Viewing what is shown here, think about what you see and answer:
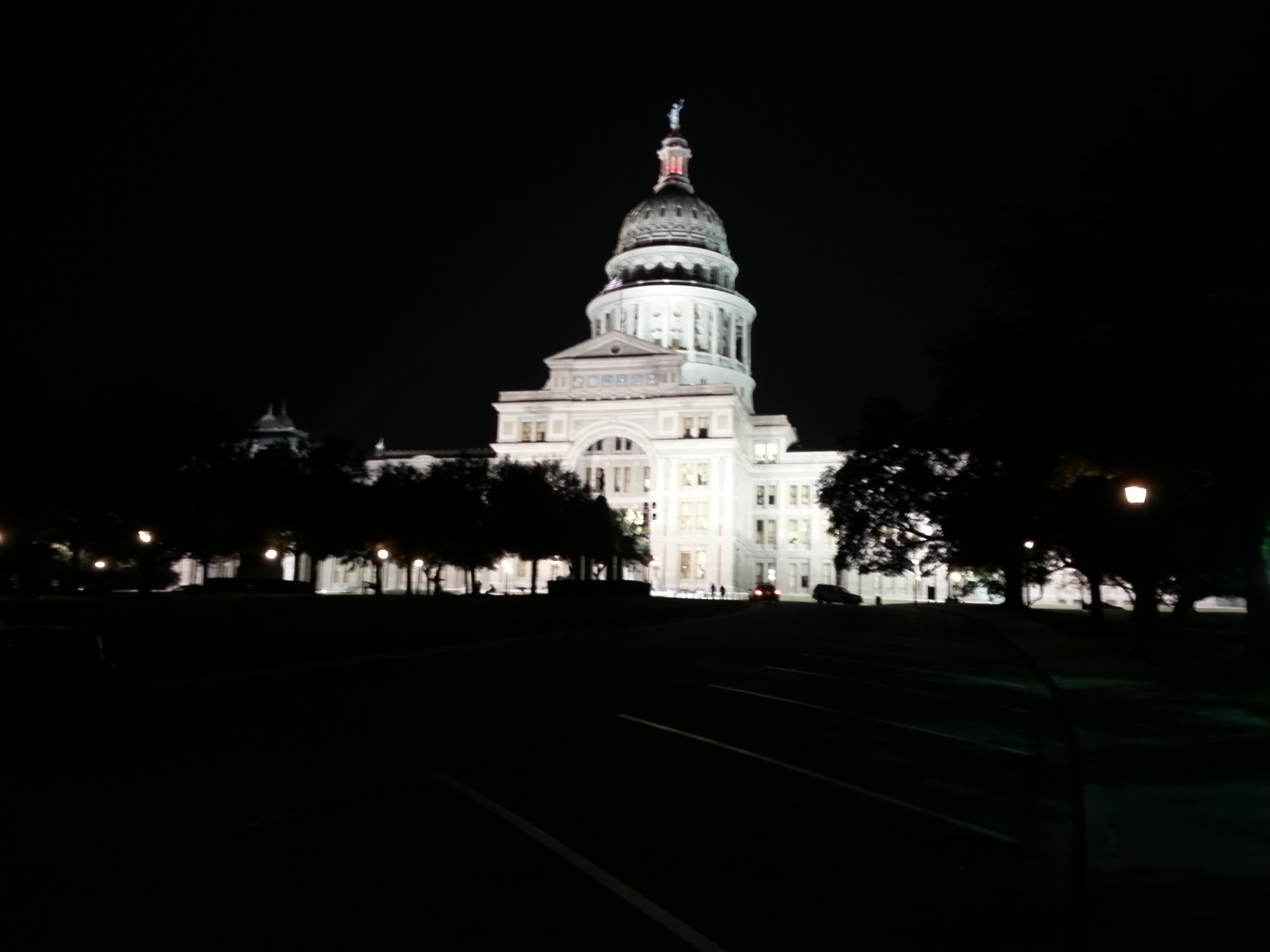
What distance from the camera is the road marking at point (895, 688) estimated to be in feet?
50.9

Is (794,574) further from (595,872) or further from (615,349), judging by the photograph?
(595,872)

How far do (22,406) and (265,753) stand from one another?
25.6m

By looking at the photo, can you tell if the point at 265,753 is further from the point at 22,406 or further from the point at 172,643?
the point at 22,406

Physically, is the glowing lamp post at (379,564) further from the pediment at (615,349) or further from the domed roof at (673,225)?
the domed roof at (673,225)

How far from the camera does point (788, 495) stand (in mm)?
130125

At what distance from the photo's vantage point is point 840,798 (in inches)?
349

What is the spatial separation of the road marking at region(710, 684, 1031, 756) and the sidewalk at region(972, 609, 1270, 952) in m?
0.76

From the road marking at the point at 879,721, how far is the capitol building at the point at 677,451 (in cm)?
8958

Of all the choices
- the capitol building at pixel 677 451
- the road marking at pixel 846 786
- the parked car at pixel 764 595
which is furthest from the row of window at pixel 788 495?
the road marking at pixel 846 786

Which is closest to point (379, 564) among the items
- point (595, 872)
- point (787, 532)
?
point (787, 532)

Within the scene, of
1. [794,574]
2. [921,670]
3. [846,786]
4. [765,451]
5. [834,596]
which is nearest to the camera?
[846,786]

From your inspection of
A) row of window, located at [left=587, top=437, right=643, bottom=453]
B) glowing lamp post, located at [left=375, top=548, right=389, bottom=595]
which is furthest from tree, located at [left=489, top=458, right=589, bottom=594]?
row of window, located at [left=587, top=437, right=643, bottom=453]

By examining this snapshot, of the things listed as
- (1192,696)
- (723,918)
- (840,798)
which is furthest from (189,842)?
(1192,696)

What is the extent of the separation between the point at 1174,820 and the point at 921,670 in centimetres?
1253
